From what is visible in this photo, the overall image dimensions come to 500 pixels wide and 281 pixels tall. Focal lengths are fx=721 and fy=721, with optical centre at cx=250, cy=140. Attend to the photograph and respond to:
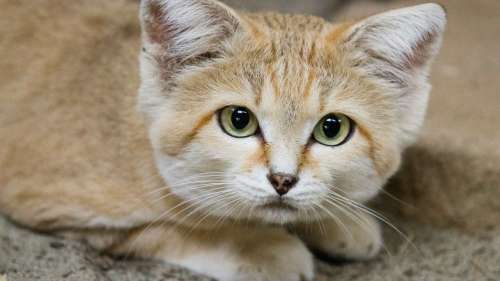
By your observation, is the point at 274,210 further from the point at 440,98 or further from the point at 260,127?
the point at 440,98

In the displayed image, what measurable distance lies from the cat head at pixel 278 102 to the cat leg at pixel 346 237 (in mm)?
221

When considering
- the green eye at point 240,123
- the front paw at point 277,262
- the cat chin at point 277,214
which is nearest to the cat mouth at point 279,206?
the cat chin at point 277,214

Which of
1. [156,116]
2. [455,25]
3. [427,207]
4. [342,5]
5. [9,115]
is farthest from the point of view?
[342,5]

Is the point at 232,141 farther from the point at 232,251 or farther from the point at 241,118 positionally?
the point at 232,251

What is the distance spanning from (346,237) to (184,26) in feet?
2.41

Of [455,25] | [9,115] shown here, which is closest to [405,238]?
[9,115]

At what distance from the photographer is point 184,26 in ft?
5.44

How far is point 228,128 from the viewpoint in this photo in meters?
1.62

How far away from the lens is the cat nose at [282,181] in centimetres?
149

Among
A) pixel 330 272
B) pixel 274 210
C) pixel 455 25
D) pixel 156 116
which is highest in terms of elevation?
pixel 455 25

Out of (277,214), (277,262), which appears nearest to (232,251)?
(277,262)

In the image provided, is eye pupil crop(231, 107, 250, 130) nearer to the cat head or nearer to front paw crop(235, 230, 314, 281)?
the cat head

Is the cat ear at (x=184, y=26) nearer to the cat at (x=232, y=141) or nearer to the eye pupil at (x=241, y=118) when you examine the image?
the cat at (x=232, y=141)

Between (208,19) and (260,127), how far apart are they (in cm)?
28
